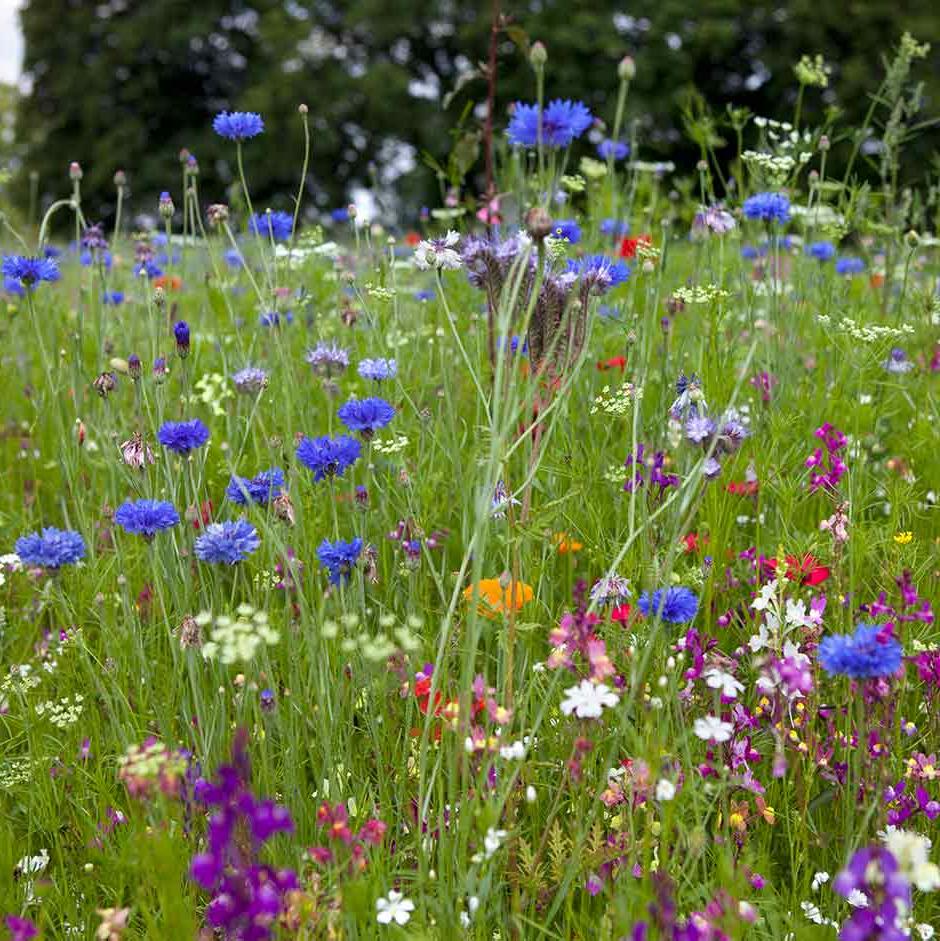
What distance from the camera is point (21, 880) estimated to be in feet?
5.23

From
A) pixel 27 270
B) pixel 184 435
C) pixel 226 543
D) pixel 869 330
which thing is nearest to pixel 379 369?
pixel 184 435

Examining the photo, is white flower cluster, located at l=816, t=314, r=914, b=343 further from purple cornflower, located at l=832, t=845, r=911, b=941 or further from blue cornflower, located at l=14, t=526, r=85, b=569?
blue cornflower, located at l=14, t=526, r=85, b=569

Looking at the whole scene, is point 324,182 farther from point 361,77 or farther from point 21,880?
point 21,880

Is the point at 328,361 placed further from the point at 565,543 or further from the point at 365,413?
the point at 565,543

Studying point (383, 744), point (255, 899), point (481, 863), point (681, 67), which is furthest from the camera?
point (681, 67)

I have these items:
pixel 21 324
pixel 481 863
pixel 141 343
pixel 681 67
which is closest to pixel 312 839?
pixel 481 863

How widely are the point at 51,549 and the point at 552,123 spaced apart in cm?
120

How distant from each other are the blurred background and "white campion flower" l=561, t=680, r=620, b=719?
601 inches

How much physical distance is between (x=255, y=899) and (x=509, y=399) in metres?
0.69

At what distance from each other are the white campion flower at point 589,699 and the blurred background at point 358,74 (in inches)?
601

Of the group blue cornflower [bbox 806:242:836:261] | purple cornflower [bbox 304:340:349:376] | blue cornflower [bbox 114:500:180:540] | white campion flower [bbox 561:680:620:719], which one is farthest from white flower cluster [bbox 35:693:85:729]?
blue cornflower [bbox 806:242:836:261]

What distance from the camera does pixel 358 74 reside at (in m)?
20.3

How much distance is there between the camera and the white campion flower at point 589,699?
133 centimetres

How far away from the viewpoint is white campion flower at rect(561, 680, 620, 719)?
133 centimetres
